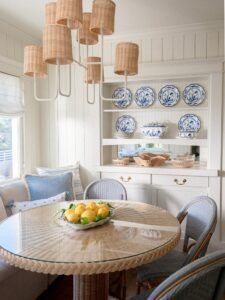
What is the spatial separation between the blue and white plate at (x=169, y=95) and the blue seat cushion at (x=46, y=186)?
1.52m

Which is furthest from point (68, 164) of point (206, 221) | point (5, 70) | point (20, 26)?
point (206, 221)

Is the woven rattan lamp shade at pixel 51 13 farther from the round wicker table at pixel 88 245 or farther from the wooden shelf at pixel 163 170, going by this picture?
the wooden shelf at pixel 163 170

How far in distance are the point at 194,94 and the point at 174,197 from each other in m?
1.23

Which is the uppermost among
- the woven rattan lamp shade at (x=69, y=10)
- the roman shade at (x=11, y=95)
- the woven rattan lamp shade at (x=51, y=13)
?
the woven rattan lamp shade at (x=51, y=13)

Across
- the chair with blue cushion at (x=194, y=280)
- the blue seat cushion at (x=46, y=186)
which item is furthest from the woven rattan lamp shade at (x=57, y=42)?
the blue seat cushion at (x=46, y=186)

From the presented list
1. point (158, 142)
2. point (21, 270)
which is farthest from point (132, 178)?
point (21, 270)

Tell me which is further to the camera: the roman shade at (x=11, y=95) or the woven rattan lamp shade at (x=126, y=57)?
the roman shade at (x=11, y=95)

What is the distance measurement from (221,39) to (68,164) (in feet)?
7.46

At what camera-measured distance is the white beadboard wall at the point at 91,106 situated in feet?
10.3

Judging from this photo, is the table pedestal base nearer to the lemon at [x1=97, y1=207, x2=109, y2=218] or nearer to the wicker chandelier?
the lemon at [x1=97, y1=207, x2=109, y2=218]

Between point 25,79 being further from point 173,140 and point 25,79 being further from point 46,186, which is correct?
point 173,140

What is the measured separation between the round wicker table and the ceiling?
1.83m

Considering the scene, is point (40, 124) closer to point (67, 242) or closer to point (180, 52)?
point (180, 52)

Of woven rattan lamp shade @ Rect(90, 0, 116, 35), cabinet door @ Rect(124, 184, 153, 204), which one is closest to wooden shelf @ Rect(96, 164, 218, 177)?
cabinet door @ Rect(124, 184, 153, 204)
